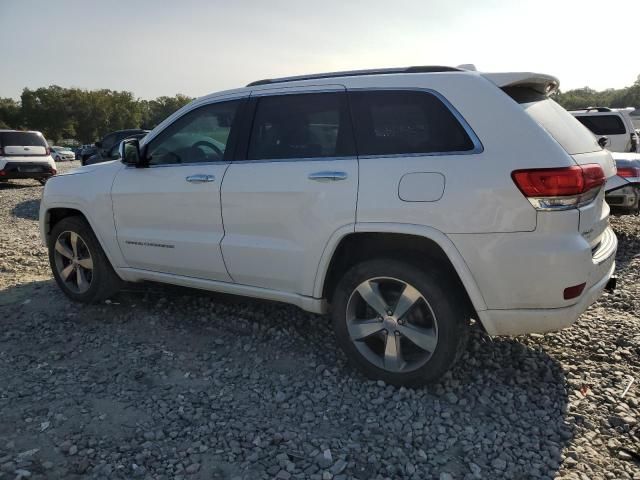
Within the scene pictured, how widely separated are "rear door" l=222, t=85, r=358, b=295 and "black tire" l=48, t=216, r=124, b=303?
1506mm

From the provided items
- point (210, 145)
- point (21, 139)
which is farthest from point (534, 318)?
point (21, 139)

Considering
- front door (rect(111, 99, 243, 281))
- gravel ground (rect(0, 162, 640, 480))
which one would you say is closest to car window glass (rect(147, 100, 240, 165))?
front door (rect(111, 99, 243, 281))

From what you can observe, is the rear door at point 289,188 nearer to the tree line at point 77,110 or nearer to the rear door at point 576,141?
the rear door at point 576,141

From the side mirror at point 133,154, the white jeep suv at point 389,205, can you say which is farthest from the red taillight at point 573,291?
the side mirror at point 133,154

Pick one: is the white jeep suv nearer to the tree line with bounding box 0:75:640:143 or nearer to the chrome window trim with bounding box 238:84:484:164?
the chrome window trim with bounding box 238:84:484:164

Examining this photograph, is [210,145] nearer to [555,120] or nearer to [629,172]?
[555,120]

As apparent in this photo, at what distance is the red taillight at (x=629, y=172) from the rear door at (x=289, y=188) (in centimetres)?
472

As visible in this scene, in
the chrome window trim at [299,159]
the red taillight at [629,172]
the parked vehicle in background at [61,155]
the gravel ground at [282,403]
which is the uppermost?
the chrome window trim at [299,159]

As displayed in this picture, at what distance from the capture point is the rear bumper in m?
2.73

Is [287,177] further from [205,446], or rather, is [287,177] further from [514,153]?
[205,446]

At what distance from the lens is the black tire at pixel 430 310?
9.55 feet

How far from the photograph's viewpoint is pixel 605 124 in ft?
39.1

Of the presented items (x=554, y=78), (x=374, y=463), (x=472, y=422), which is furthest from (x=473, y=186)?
(x=374, y=463)

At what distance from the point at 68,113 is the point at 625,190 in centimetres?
8610
